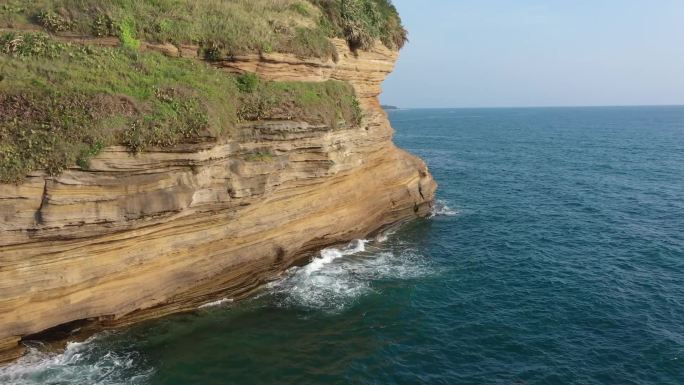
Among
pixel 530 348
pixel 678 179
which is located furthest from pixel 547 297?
pixel 678 179

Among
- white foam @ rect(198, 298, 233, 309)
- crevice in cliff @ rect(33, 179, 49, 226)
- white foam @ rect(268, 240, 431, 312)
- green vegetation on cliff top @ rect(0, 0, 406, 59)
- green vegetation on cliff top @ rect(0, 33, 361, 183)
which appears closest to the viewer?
crevice in cliff @ rect(33, 179, 49, 226)

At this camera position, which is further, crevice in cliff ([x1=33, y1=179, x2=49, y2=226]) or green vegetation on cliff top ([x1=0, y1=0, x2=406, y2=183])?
green vegetation on cliff top ([x1=0, y1=0, x2=406, y2=183])

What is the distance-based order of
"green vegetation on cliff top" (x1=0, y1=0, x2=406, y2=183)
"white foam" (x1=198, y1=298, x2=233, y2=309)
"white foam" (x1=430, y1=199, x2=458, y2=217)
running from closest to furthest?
"green vegetation on cliff top" (x1=0, y1=0, x2=406, y2=183) → "white foam" (x1=198, y1=298, x2=233, y2=309) → "white foam" (x1=430, y1=199, x2=458, y2=217)

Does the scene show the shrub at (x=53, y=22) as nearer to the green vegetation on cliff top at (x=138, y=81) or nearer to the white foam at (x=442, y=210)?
the green vegetation on cliff top at (x=138, y=81)

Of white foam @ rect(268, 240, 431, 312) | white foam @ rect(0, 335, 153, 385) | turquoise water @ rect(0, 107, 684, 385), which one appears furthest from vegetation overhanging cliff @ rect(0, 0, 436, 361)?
turquoise water @ rect(0, 107, 684, 385)

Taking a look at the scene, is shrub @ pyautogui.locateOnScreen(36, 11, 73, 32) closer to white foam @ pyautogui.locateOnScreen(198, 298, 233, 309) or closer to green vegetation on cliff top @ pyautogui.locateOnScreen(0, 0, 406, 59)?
green vegetation on cliff top @ pyautogui.locateOnScreen(0, 0, 406, 59)

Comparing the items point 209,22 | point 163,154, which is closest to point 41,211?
point 163,154

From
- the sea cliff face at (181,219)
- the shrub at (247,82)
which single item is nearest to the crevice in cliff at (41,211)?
the sea cliff face at (181,219)

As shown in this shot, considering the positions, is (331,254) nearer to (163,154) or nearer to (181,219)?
(181,219)
